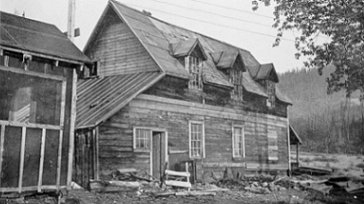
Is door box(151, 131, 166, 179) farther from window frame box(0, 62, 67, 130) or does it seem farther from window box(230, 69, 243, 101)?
window frame box(0, 62, 67, 130)

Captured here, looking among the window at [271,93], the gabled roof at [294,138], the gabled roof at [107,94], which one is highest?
the window at [271,93]

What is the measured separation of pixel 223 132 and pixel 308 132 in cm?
4176

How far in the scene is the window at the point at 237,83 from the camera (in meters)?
23.6

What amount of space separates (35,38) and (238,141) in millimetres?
14553

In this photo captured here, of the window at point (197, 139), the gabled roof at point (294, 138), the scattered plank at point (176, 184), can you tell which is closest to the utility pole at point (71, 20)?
the scattered plank at point (176, 184)

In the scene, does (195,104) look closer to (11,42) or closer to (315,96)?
(11,42)

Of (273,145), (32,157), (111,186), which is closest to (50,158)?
(32,157)

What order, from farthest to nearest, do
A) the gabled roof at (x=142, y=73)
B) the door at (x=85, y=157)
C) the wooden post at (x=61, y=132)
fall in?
the gabled roof at (x=142, y=73)
the door at (x=85, y=157)
the wooden post at (x=61, y=132)

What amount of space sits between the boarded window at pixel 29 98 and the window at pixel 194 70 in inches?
374

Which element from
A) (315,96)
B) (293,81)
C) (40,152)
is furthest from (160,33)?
(293,81)

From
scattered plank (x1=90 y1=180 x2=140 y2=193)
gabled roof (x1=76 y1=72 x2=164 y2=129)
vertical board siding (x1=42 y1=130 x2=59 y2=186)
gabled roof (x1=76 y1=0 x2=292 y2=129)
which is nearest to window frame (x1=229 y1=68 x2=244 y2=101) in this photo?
gabled roof (x1=76 y1=0 x2=292 y2=129)

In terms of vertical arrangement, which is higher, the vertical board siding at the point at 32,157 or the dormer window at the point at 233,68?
the dormer window at the point at 233,68

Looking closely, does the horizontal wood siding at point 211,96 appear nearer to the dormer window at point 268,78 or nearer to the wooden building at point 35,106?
the dormer window at point 268,78

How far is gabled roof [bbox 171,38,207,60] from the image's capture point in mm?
20641
